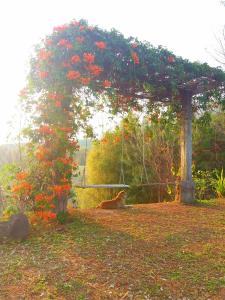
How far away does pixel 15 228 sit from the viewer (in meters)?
4.85

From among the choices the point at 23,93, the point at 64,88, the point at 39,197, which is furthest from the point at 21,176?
the point at 64,88

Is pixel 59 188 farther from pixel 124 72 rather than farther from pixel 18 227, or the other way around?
pixel 124 72

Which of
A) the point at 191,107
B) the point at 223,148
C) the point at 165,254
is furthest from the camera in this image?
the point at 223,148

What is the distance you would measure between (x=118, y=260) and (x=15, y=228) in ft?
5.09

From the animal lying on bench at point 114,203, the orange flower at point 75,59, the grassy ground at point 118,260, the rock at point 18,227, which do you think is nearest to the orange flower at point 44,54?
the orange flower at point 75,59

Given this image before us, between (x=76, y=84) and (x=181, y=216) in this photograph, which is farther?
(x=181, y=216)

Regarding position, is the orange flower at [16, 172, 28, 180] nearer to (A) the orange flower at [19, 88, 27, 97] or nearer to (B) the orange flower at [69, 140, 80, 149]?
(B) the orange flower at [69, 140, 80, 149]

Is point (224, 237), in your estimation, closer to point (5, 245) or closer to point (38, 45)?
point (5, 245)

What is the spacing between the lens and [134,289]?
340 centimetres

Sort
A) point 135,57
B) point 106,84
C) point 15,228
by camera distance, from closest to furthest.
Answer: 1. point 15,228
2. point 106,84
3. point 135,57

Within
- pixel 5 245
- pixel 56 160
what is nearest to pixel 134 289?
pixel 5 245

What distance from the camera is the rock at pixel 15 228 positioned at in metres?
4.84

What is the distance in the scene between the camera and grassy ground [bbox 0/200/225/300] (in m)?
3.39

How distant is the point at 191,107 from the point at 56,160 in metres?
3.36
